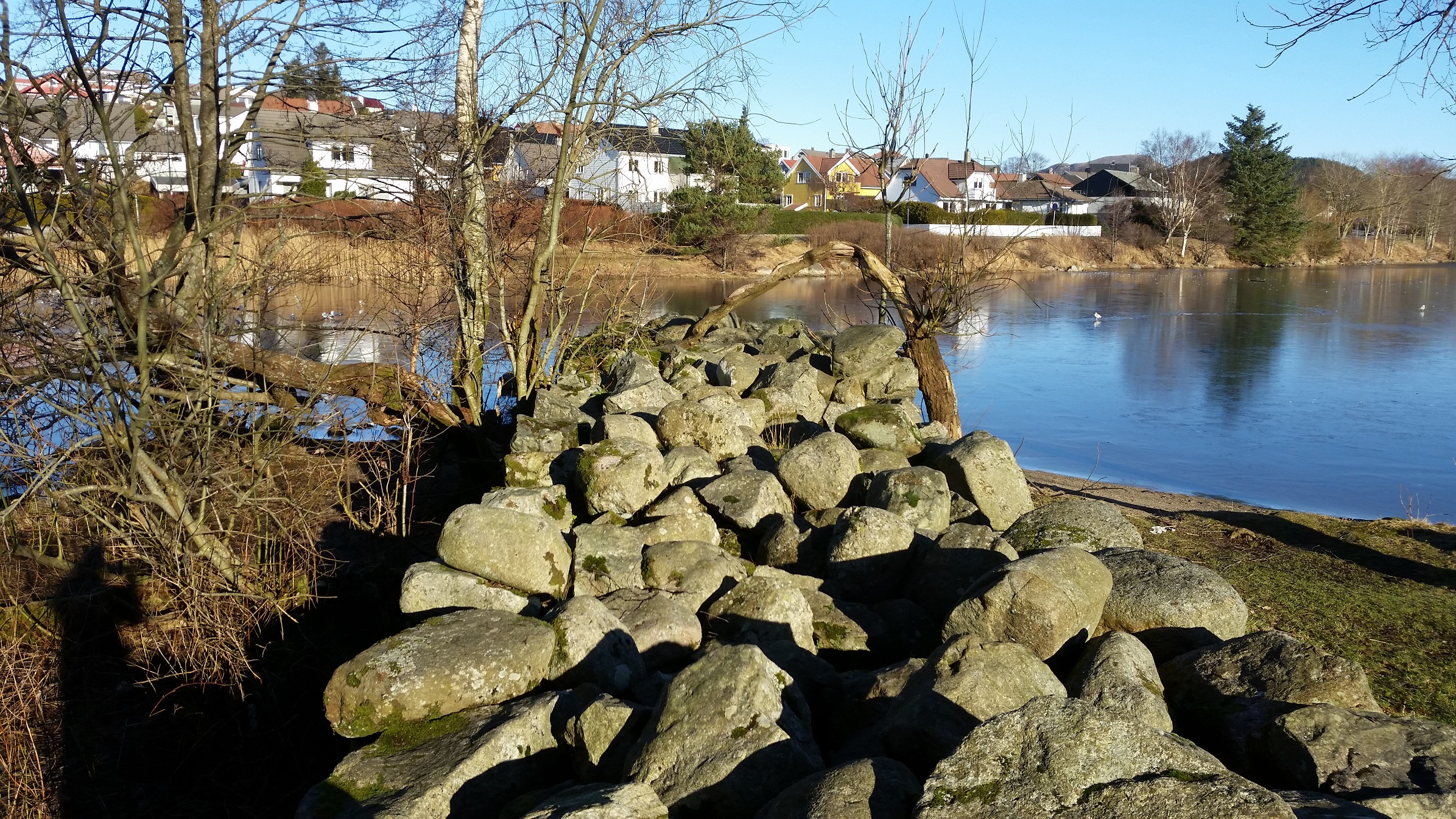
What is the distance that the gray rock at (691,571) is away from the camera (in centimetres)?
534

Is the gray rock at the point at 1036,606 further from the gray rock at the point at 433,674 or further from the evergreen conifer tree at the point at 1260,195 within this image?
the evergreen conifer tree at the point at 1260,195

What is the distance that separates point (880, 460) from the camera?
7.20 meters

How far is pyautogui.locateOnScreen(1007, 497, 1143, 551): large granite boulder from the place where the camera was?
5824 millimetres

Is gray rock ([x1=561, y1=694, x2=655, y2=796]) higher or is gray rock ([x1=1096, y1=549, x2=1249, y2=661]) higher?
gray rock ([x1=1096, y1=549, x2=1249, y2=661])

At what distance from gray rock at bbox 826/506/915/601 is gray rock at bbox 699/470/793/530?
25.8 inches

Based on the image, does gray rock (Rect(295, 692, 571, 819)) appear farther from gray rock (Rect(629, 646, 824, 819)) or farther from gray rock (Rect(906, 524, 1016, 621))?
gray rock (Rect(906, 524, 1016, 621))

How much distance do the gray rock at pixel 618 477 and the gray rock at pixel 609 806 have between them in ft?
9.52

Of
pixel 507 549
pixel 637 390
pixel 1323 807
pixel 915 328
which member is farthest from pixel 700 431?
pixel 1323 807

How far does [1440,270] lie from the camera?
48.8 m

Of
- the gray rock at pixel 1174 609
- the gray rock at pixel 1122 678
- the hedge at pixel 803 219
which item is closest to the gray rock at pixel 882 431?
the gray rock at pixel 1174 609

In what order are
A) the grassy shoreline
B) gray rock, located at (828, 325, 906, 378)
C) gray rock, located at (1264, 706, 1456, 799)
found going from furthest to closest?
gray rock, located at (828, 325, 906, 378) → the grassy shoreline → gray rock, located at (1264, 706, 1456, 799)

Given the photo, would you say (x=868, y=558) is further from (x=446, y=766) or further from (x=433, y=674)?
(x=446, y=766)

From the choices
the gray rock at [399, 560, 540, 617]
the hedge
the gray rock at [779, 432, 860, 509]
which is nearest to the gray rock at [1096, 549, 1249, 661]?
the gray rock at [779, 432, 860, 509]

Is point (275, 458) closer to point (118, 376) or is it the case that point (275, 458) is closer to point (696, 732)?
point (118, 376)
